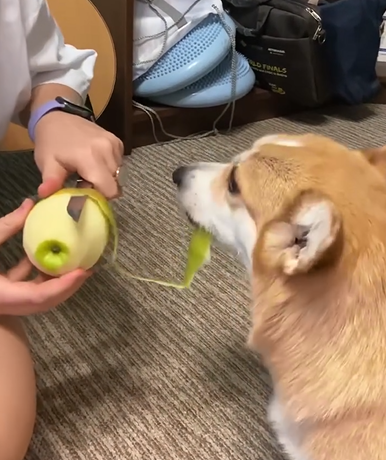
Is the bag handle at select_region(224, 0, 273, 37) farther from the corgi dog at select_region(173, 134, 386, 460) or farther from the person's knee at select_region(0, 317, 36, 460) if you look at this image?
the person's knee at select_region(0, 317, 36, 460)

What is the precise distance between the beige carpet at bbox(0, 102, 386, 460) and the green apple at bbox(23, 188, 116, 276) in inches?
12.6

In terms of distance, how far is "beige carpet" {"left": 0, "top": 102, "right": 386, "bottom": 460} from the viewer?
0.94m

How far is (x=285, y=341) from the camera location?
2.38ft

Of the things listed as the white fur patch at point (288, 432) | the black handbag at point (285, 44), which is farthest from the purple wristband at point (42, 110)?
the black handbag at point (285, 44)

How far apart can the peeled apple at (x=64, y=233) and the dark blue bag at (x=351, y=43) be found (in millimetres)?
1403

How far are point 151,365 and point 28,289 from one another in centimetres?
39

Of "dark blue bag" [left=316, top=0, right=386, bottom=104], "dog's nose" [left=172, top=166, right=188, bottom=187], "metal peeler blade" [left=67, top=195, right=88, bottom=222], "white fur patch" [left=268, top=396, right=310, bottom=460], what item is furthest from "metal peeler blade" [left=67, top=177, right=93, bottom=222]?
"dark blue bag" [left=316, top=0, right=386, bottom=104]

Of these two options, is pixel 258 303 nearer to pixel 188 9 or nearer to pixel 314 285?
pixel 314 285

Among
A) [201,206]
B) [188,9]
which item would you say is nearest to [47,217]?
[201,206]

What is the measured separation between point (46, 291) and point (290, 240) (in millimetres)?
294

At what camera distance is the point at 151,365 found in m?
1.07

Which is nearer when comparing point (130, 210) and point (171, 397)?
point (171, 397)

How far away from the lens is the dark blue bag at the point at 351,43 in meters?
1.92

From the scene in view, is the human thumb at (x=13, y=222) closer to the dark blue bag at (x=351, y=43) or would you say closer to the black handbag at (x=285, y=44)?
the black handbag at (x=285, y=44)
